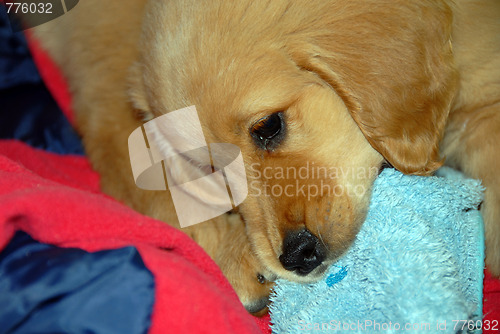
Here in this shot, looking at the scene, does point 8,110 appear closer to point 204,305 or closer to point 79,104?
point 79,104

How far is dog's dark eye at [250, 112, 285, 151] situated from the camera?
4.66 ft

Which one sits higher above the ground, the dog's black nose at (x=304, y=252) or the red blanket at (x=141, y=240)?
the red blanket at (x=141, y=240)

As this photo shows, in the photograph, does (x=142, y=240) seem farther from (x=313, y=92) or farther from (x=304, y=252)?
(x=313, y=92)

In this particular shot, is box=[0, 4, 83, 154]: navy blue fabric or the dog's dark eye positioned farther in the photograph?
box=[0, 4, 83, 154]: navy blue fabric

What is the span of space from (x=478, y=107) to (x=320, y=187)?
676 millimetres

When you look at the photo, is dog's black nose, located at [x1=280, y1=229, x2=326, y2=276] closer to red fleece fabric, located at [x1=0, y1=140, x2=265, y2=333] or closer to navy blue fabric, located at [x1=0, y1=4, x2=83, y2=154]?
red fleece fabric, located at [x1=0, y1=140, x2=265, y2=333]

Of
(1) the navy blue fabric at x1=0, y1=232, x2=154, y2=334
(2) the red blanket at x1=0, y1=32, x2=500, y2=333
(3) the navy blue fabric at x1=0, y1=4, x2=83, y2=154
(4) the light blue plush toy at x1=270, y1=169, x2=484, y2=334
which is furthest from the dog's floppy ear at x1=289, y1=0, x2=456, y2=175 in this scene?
(3) the navy blue fabric at x1=0, y1=4, x2=83, y2=154

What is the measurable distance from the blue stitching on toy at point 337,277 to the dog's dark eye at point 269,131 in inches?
15.6

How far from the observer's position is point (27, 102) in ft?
6.87

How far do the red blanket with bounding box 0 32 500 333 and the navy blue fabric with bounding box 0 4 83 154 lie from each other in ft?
2.27

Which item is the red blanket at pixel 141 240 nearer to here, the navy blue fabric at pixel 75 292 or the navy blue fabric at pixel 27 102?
the navy blue fabric at pixel 75 292

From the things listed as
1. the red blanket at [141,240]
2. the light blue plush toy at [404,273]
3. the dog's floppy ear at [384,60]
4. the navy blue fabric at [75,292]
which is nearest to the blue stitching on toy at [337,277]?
the light blue plush toy at [404,273]

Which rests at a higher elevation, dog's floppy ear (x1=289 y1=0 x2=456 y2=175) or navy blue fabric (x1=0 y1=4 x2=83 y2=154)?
dog's floppy ear (x1=289 y1=0 x2=456 y2=175)

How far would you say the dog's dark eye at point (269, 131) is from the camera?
1.42 metres
